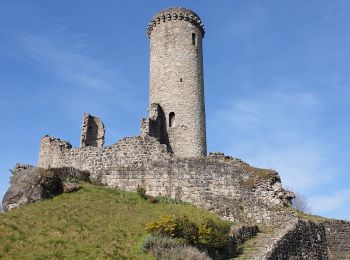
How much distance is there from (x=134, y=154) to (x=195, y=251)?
14123mm

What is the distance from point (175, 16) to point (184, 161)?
52.5 ft

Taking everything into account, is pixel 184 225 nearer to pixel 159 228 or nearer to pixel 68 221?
pixel 159 228

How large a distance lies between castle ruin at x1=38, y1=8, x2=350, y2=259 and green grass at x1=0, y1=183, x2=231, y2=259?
A: 217cm

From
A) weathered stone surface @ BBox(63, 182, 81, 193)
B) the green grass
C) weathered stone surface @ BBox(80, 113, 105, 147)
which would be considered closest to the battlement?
weathered stone surface @ BBox(80, 113, 105, 147)

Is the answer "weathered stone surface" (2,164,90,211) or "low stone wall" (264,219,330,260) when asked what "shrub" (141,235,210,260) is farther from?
"weathered stone surface" (2,164,90,211)

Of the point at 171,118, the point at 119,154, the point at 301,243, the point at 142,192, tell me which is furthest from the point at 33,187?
the point at 171,118

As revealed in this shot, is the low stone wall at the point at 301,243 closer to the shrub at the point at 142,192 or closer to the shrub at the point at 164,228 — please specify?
the shrub at the point at 164,228

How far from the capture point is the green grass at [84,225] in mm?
17078

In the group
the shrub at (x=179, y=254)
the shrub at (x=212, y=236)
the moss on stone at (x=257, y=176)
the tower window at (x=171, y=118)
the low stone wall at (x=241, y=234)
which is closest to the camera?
the shrub at (x=179, y=254)

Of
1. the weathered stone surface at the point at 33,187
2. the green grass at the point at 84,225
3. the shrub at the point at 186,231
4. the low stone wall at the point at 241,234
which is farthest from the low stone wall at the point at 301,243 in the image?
the weathered stone surface at the point at 33,187

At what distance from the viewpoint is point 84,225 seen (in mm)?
20000

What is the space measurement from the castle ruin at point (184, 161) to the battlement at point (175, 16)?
0.08 m

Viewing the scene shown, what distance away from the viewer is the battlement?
3888 centimetres

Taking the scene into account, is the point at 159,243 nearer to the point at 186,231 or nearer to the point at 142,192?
the point at 186,231
